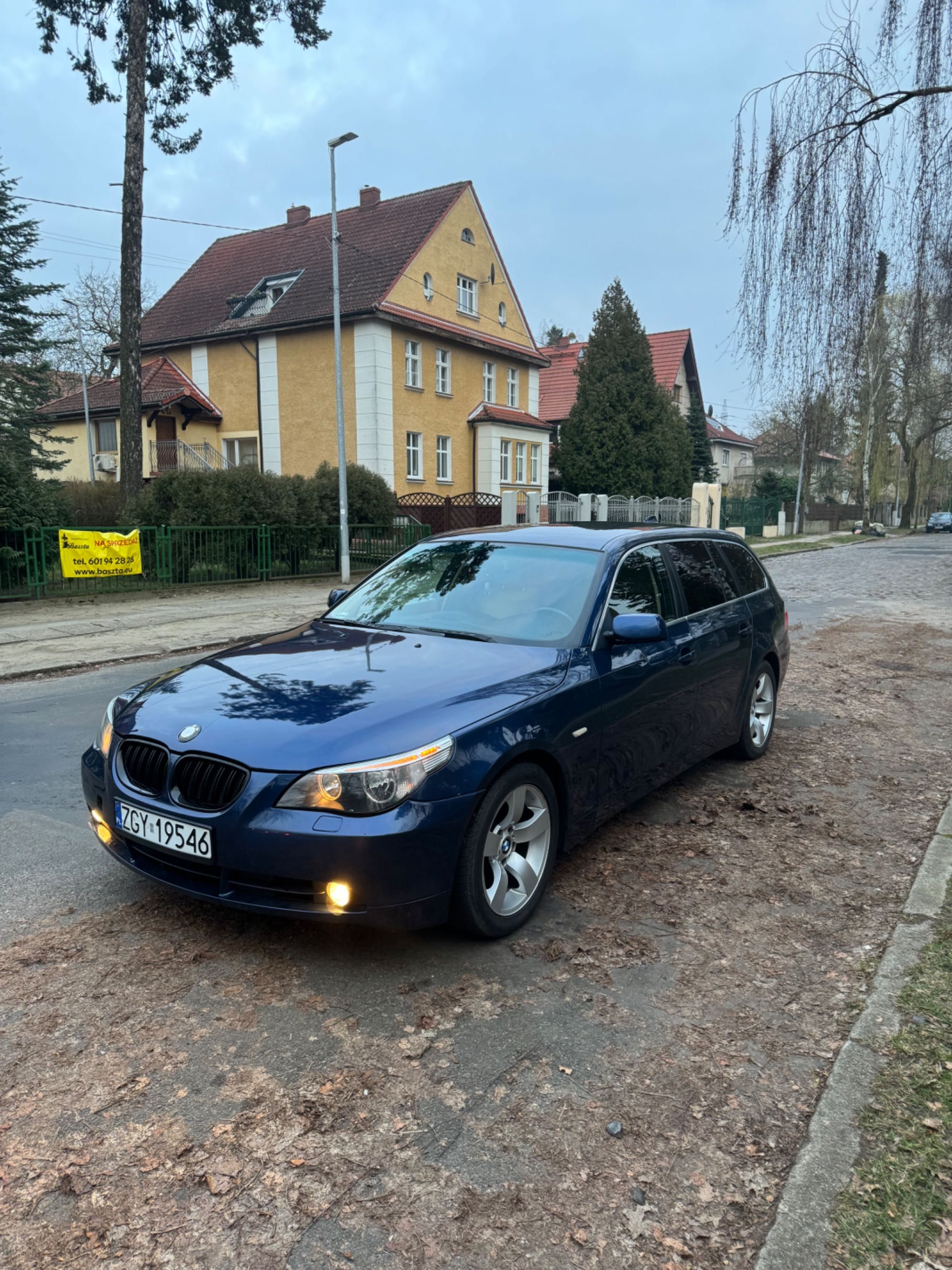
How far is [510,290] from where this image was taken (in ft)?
117

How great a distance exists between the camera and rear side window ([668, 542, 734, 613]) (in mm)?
5242

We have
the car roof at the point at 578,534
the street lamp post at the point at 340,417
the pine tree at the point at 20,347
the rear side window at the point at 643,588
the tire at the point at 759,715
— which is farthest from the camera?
the pine tree at the point at 20,347

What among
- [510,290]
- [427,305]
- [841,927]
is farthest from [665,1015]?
[510,290]

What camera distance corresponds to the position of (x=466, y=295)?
1298 inches

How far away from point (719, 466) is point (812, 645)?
59945mm

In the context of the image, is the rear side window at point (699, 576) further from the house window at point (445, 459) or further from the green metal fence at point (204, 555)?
the house window at point (445, 459)

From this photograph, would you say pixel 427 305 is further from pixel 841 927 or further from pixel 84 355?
pixel 841 927

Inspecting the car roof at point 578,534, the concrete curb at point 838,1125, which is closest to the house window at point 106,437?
the car roof at point 578,534

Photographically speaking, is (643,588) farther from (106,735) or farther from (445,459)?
→ (445,459)

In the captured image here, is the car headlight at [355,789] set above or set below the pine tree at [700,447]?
below

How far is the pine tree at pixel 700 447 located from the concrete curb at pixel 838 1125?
46.9m

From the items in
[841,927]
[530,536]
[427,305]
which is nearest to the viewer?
[841,927]

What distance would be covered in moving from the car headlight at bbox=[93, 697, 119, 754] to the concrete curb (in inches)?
113

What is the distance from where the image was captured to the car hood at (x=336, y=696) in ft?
10.5
